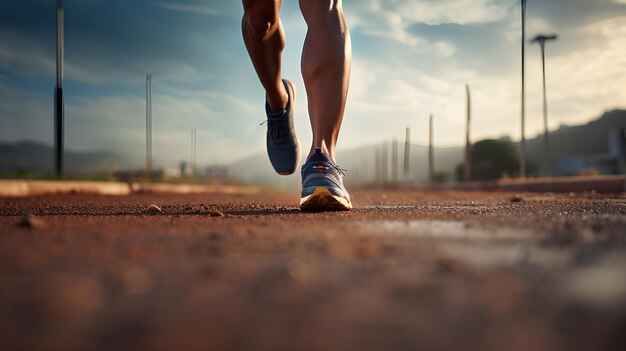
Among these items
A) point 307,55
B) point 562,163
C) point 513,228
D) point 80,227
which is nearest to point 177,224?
point 80,227

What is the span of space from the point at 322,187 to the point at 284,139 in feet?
2.08

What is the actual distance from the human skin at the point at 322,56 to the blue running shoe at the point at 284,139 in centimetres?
25

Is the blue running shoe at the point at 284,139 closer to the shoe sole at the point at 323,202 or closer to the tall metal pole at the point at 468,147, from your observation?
the shoe sole at the point at 323,202

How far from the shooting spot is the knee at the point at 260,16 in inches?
79.0

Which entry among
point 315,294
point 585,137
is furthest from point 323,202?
point 585,137

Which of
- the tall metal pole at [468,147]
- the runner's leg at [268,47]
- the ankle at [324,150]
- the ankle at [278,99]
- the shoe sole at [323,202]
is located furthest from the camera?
the tall metal pole at [468,147]

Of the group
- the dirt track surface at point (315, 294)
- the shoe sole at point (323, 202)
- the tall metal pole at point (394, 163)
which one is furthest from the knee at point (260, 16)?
the tall metal pole at point (394, 163)

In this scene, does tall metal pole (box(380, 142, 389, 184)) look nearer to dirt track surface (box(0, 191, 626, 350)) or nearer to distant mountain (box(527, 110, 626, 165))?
distant mountain (box(527, 110, 626, 165))

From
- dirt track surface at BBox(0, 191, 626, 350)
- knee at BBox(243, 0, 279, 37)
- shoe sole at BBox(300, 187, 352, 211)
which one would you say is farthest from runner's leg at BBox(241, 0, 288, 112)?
dirt track surface at BBox(0, 191, 626, 350)

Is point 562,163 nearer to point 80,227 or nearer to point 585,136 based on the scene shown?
point 585,136

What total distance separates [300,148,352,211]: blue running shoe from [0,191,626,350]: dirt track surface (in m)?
0.92

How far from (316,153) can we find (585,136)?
256 feet

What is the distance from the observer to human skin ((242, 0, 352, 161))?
2.03 metres

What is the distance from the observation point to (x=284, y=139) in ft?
7.84
